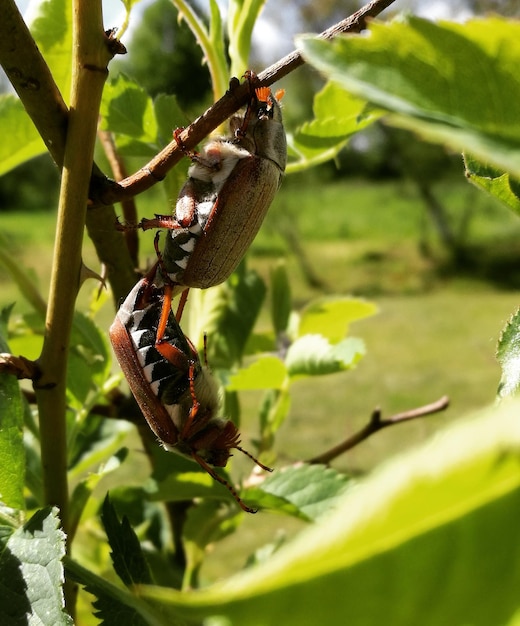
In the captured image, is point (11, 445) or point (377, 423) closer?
point (11, 445)

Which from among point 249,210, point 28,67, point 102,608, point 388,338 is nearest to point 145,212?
point 249,210

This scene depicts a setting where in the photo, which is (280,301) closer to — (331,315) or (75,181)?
(331,315)

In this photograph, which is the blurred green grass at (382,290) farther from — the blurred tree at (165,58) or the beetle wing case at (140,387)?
the blurred tree at (165,58)

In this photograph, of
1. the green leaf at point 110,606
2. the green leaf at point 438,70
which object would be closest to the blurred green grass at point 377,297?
the green leaf at point 110,606

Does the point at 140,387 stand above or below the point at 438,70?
below

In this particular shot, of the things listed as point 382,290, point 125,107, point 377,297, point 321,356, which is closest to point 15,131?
point 125,107

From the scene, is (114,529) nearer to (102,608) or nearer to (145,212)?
(102,608)
